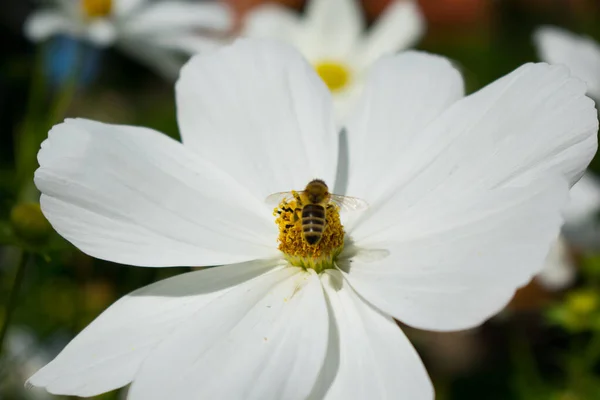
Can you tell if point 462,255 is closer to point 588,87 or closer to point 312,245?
point 312,245

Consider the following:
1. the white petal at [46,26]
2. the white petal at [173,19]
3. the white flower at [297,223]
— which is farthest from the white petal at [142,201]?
the white petal at [173,19]

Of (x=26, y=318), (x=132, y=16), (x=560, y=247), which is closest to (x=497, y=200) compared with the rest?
(x=560, y=247)

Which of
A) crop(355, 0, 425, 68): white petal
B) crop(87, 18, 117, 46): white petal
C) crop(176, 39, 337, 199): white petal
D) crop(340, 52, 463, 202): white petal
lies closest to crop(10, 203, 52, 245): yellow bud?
crop(176, 39, 337, 199): white petal

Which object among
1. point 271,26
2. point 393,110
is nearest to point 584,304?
point 393,110

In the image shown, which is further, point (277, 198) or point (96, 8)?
point (96, 8)

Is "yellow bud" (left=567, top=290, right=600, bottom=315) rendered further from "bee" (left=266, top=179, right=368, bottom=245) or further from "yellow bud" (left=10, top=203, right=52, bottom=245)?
"yellow bud" (left=10, top=203, right=52, bottom=245)

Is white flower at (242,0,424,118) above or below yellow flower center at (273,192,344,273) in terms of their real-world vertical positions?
above

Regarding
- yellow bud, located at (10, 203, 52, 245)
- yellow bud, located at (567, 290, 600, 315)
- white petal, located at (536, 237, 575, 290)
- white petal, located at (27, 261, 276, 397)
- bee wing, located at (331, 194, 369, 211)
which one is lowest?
white petal, located at (27, 261, 276, 397)
